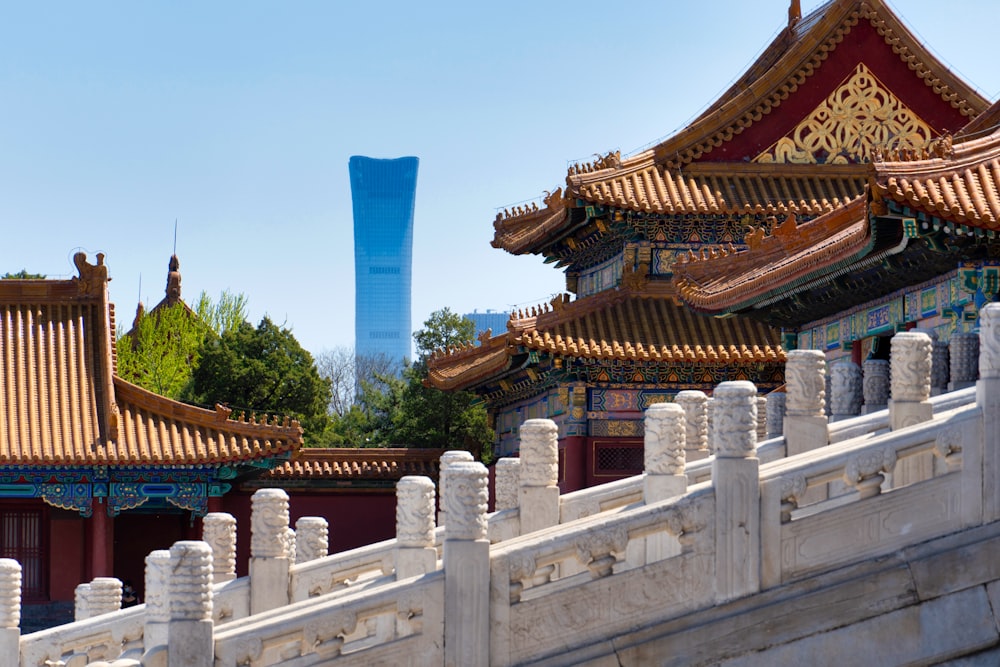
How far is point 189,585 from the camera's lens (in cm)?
1025

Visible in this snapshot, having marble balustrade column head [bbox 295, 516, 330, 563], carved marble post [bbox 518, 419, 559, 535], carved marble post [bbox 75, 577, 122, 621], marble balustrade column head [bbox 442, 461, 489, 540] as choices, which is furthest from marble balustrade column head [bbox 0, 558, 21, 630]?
marble balustrade column head [bbox 442, 461, 489, 540]

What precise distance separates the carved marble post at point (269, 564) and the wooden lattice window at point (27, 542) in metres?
11.9

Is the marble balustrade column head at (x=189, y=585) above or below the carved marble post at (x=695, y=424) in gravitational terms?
below

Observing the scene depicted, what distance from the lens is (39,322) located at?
2723cm

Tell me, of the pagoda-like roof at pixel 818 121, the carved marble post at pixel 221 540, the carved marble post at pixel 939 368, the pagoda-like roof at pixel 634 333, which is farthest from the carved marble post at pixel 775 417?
the pagoda-like roof at pixel 818 121

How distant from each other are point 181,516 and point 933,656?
18.9 metres

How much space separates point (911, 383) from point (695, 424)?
2859 mm

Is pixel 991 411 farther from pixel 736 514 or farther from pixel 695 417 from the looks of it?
pixel 695 417

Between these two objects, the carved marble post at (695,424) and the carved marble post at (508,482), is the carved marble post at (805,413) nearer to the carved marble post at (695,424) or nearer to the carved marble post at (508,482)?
the carved marble post at (695,424)

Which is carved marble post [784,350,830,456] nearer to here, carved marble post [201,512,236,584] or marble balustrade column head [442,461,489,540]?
marble balustrade column head [442,461,489,540]

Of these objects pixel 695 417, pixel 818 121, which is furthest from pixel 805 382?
pixel 818 121

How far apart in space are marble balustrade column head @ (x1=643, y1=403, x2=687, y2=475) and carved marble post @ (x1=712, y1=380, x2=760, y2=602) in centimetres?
121

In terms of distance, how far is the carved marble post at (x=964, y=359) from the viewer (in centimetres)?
1250

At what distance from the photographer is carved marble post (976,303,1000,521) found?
9.72 metres
